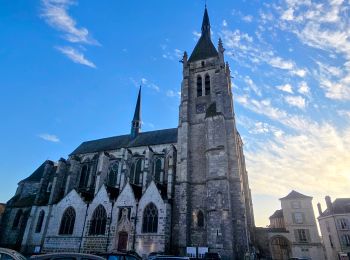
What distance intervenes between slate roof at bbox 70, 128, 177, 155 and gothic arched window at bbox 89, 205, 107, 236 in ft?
30.4

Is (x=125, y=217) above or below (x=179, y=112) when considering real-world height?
below

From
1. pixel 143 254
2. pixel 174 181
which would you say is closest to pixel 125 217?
pixel 143 254

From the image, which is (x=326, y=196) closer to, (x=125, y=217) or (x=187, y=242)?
(x=187, y=242)

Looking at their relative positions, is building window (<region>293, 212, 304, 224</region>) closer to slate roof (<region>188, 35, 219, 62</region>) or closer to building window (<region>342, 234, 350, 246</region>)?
building window (<region>342, 234, 350, 246</region>)

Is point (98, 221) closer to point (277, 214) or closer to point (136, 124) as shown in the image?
point (136, 124)

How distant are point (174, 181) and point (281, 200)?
67.3 ft

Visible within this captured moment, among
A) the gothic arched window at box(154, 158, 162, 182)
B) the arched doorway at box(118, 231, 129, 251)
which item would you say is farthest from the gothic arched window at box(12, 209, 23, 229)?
the gothic arched window at box(154, 158, 162, 182)

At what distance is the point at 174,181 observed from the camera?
2322cm

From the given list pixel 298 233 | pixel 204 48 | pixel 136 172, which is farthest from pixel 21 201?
pixel 298 233

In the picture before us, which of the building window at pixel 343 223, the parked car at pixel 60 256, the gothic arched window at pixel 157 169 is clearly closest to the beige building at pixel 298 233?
the building window at pixel 343 223

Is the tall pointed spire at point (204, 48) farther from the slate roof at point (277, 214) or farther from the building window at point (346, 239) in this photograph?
the building window at point (346, 239)

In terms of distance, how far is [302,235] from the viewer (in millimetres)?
32219

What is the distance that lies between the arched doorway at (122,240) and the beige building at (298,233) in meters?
17.6

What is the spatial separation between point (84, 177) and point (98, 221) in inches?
361
